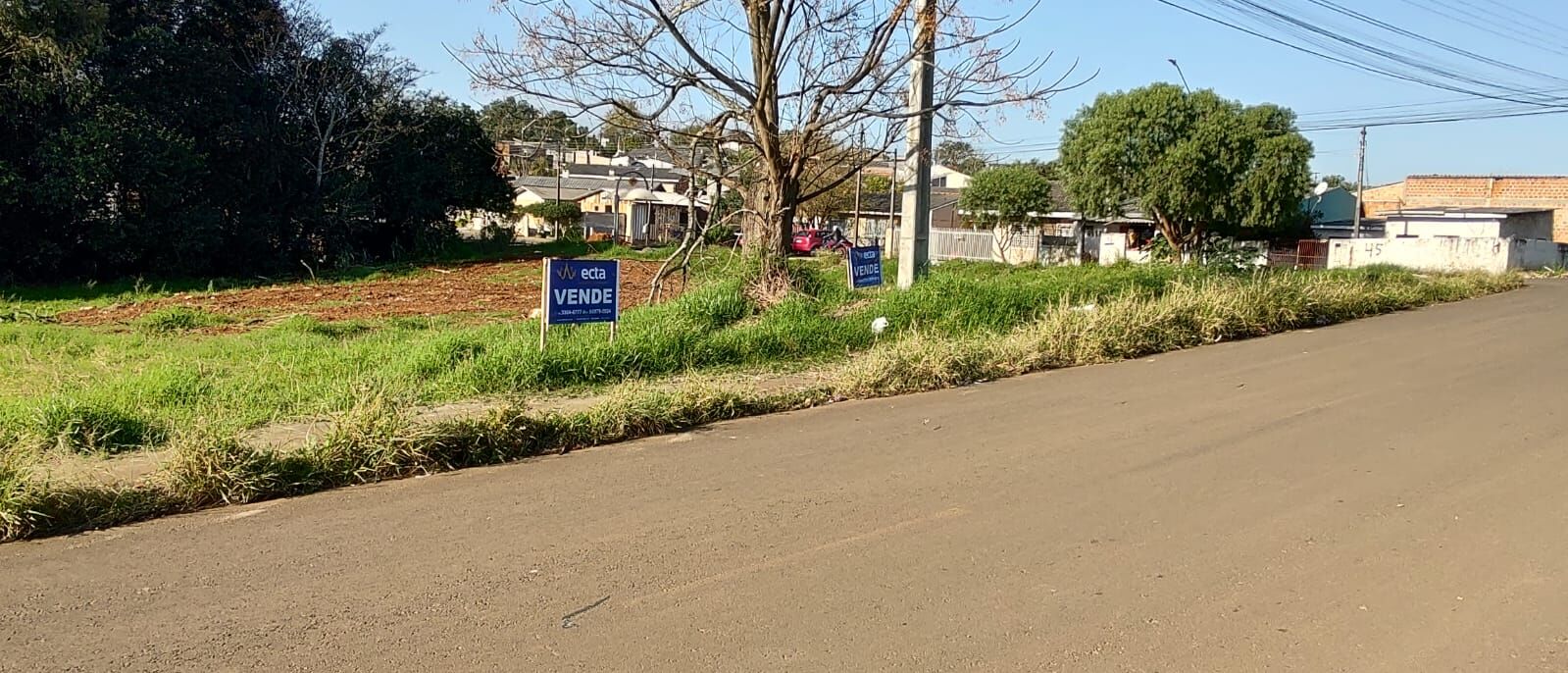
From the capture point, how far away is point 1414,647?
4.16 meters

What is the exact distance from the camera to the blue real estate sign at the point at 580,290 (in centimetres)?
971

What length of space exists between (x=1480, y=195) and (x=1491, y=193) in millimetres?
692

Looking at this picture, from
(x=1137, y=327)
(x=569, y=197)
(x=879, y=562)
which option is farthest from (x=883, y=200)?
Result: (x=879, y=562)

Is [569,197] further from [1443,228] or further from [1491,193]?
[1491,193]

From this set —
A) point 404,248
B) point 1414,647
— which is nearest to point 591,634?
point 1414,647

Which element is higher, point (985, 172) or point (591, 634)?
point (985, 172)

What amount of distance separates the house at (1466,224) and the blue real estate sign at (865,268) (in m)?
32.8

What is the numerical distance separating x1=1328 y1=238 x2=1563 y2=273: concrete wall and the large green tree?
85.5 inches

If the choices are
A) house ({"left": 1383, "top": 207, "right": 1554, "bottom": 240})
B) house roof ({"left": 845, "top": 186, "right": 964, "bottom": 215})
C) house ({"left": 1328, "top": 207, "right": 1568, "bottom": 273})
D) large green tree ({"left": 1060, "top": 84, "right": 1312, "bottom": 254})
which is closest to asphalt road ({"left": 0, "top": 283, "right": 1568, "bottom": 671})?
house ({"left": 1328, "top": 207, "right": 1568, "bottom": 273})

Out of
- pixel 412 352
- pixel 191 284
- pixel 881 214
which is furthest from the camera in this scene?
pixel 881 214

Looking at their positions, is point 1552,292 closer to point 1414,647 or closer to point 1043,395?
point 1043,395

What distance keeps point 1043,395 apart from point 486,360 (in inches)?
200

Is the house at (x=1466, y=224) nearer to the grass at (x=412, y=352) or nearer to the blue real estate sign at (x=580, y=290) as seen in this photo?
the grass at (x=412, y=352)

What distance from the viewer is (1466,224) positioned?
41.3m
